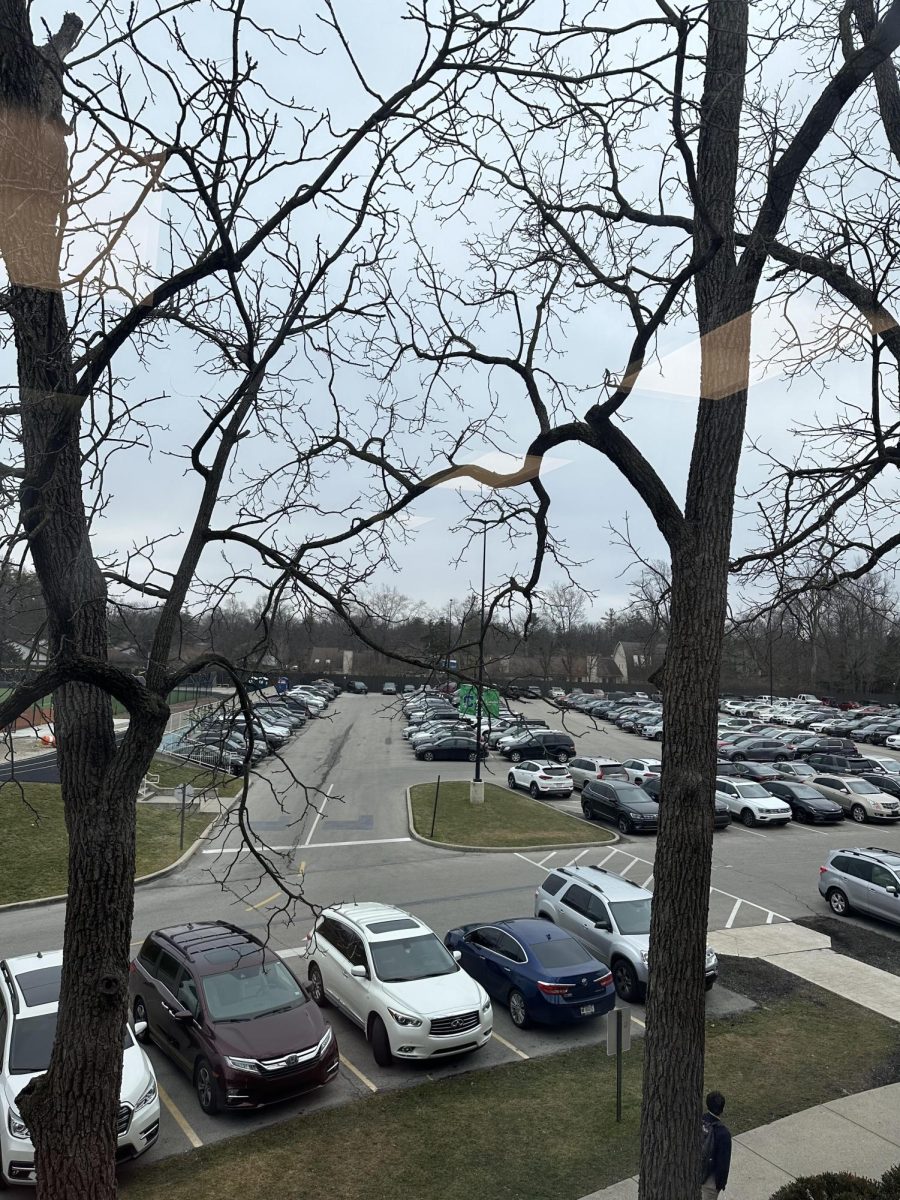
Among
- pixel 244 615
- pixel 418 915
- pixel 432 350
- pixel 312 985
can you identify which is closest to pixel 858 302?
pixel 432 350

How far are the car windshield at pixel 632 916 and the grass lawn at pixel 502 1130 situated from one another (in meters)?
2.14

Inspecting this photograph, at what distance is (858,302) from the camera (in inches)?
267

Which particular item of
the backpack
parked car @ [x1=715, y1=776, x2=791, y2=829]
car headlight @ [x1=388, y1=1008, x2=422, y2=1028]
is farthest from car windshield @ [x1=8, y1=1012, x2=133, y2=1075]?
parked car @ [x1=715, y1=776, x2=791, y2=829]

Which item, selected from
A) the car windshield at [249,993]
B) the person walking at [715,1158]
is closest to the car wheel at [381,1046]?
the car windshield at [249,993]

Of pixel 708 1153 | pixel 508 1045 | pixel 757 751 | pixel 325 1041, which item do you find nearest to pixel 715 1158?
pixel 708 1153

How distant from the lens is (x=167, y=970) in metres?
10.8

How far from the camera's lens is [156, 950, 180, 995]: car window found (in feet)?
34.5

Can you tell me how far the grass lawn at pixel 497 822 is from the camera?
23.9 m

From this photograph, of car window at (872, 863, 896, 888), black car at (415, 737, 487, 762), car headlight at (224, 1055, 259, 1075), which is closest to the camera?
car headlight at (224, 1055, 259, 1075)

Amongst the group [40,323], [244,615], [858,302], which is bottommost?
[244,615]

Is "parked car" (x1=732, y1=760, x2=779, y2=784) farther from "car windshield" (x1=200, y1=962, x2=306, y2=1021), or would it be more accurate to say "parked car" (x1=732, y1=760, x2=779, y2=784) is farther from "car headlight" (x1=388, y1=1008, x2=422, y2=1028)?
"car windshield" (x1=200, y1=962, x2=306, y2=1021)

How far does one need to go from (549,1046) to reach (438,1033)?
5.60 feet

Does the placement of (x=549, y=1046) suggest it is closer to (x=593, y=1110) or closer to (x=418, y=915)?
(x=593, y=1110)

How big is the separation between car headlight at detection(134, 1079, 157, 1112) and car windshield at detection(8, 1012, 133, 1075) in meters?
0.47
